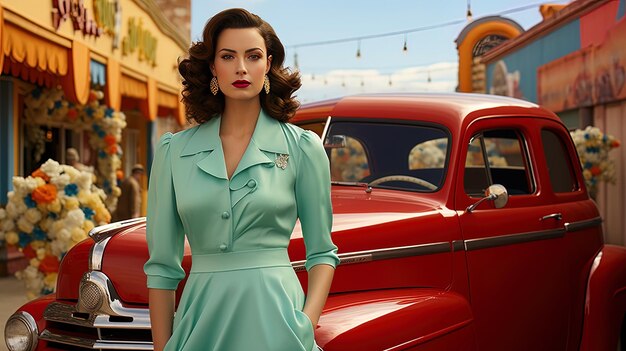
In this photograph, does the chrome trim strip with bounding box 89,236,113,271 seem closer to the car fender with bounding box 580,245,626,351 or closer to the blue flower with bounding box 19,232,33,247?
the car fender with bounding box 580,245,626,351

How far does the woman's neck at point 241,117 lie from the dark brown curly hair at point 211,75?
0.11 ft

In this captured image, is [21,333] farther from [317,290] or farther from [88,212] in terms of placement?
[88,212]

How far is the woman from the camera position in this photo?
Result: 2.11m

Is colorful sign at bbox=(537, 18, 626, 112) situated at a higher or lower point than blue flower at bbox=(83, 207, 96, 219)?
higher

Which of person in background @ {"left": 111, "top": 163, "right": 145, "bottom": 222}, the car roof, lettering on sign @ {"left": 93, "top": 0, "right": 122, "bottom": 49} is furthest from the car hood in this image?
lettering on sign @ {"left": 93, "top": 0, "right": 122, "bottom": 49}

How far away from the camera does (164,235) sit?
2201 millimetres

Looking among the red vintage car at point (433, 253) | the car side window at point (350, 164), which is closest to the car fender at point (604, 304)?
the red vintage car at point (433, 253)

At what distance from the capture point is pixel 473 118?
4078 millimetres

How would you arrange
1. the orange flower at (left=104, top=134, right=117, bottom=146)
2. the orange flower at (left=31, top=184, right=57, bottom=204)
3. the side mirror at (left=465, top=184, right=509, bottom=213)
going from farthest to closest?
the orange flower at (left=104, top=134, right=117, bottom=146), the orange flower at (left=31, top=184, right=57, bottom=204), the side mirror at (left=465, top=184, right=509, bottom=213)

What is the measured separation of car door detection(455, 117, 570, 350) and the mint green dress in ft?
5.45

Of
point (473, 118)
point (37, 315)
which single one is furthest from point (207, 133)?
point (473, 118)

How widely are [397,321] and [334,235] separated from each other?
16.4 inches

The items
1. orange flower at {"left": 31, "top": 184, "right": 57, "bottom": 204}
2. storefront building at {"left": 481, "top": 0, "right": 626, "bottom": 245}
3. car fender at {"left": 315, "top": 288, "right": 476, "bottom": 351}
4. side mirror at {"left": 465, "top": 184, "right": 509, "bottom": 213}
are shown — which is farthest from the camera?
storefront building at {"left": 481, "top": 0, "right": 626, "bottom": 245}

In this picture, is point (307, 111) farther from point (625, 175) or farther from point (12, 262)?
point (625, 175)
